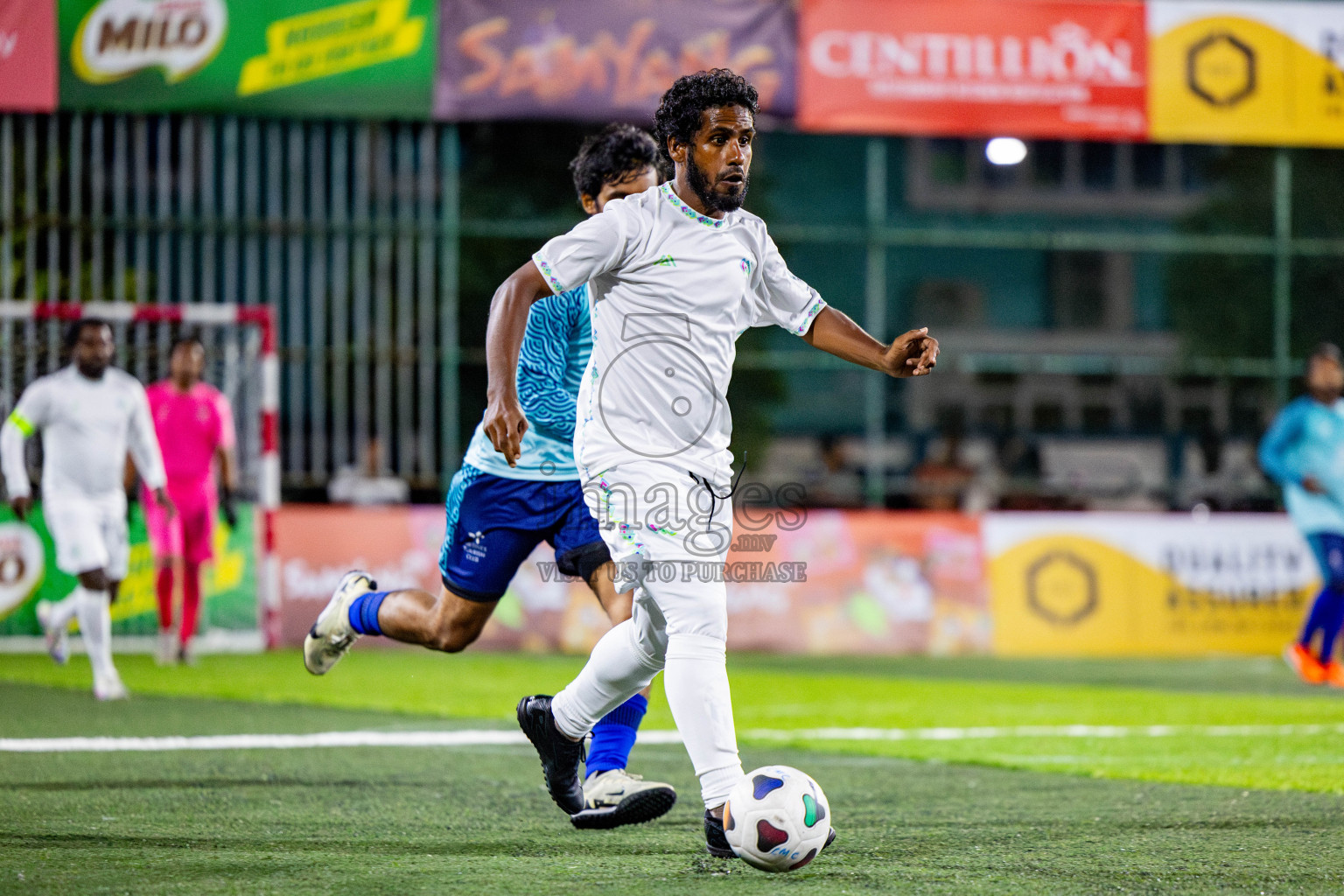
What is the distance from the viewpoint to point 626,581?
15.1ft

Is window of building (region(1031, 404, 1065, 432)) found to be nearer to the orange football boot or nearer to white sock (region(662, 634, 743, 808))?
the orange football boot

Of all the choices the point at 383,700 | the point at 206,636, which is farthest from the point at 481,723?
the point at 206,636

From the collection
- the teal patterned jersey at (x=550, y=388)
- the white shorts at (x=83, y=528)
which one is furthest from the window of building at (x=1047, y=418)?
the teal patterned jersey at (x=550, y=388)

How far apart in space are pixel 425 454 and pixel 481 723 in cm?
603

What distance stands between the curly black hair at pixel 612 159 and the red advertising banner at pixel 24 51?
29.0 ft

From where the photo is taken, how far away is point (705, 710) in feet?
14.4

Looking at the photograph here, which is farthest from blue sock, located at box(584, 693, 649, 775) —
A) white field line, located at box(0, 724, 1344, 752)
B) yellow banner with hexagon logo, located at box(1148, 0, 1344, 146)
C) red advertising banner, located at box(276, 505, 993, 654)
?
yellow banner with hexagon logo, located at box(1148, 0, 1344, 146)

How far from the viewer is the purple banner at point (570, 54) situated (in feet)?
44.8

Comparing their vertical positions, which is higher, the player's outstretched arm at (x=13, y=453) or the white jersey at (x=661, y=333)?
the white jersey at (x=661, y=333)

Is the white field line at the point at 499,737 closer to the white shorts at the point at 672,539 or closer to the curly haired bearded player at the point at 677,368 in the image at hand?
the curly haired bearded player at the point at 677,368

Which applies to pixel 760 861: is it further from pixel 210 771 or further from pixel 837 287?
pixel 837 287

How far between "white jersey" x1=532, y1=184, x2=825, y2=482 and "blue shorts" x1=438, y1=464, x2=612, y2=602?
1.03 m

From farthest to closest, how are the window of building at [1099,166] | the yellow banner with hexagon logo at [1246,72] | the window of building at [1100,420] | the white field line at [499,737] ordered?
1. the window of building at [1099,166]
2. the window of building at [1100,420]
3. the yellow banner with hexagon logo at [1246,72]
4. the white field line at [499,737]

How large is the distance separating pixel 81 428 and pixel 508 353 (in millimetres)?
6521
